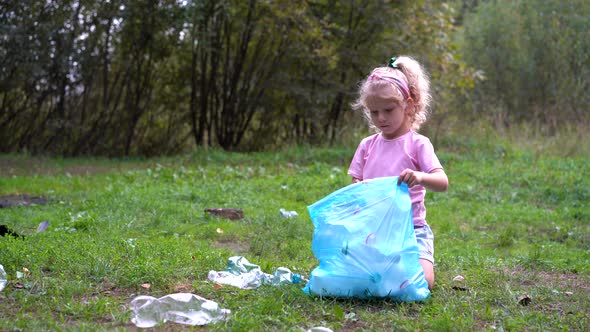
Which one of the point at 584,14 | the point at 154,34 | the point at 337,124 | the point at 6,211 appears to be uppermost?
the point at 584,14

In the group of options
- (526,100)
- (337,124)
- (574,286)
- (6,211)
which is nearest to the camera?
(574,286)

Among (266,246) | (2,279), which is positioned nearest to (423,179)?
(266,246)

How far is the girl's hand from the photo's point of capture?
11.6ft

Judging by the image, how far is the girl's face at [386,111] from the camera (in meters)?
3.78

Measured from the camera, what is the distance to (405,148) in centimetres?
385

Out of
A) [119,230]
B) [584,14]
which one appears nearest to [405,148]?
[119,230]

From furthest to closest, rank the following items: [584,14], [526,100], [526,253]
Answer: [526,100] → [584,14] → [526,253]

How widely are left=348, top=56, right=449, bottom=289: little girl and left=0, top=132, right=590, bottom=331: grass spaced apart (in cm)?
47

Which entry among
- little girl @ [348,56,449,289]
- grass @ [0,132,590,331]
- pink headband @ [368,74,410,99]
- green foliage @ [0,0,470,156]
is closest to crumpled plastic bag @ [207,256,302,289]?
grass @ [0,132,590,331]

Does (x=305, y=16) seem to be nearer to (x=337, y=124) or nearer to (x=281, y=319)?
(x=337, y=124)

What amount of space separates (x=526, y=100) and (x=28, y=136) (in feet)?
40.3

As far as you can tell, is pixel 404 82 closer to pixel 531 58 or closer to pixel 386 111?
pixel 386 111

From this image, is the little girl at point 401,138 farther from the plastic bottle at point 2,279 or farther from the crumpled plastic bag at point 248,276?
the plastic bottle at point 2,279

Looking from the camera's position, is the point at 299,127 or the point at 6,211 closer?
the point at 6,211
